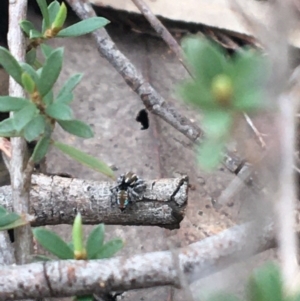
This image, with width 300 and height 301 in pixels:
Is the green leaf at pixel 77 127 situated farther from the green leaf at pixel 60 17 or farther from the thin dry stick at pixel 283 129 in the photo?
the thin dry stick at pixel 283 129

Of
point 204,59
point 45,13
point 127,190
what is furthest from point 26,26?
point 204,59

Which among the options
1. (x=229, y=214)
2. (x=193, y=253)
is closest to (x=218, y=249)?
(x=193, y=253)

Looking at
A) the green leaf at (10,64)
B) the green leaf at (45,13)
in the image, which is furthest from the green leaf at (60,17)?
the green leaf at (10,64)

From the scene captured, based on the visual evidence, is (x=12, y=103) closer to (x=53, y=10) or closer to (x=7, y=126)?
(x=7, y=126)

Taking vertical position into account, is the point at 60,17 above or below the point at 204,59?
above

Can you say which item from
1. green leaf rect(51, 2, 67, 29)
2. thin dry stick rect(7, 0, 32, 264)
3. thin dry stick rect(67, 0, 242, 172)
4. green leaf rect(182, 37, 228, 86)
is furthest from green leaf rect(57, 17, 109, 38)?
green leaf rect(182, 37, 228, 86)

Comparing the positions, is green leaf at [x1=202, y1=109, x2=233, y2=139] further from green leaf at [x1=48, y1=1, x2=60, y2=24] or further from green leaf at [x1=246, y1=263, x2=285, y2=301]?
green leaf at [x1=48, y1=1, x2=60, y2=24]

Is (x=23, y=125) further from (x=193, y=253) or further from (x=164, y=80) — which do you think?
(x=164, y=80)
